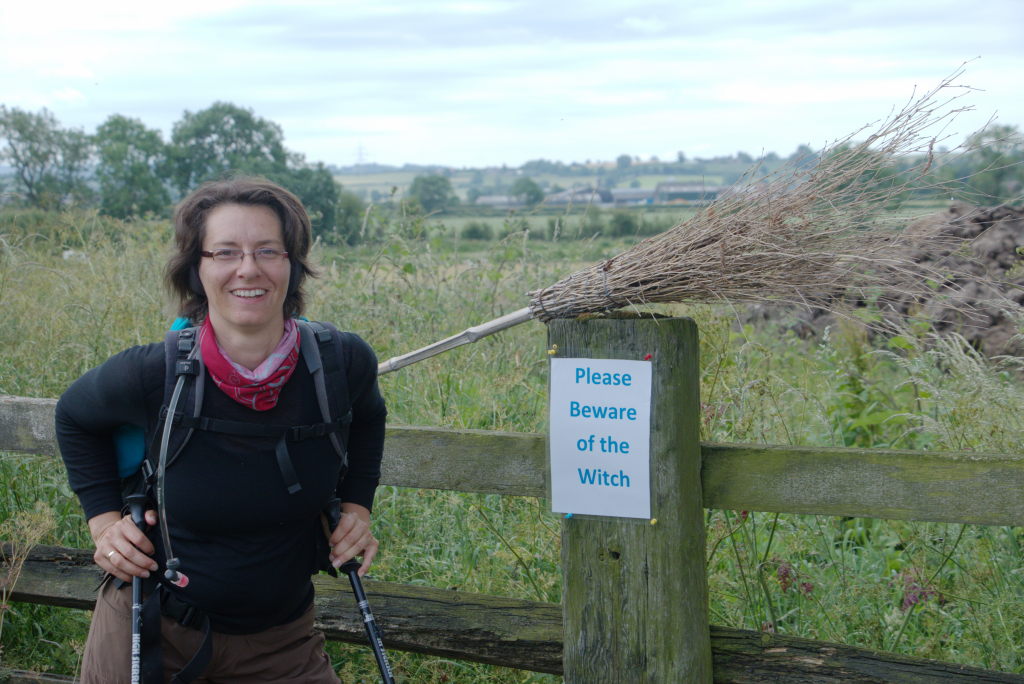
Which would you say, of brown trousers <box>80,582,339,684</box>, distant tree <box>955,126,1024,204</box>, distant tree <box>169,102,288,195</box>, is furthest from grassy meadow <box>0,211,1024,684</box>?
distant tree <box>169,102,288,195</box>

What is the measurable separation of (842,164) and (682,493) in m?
1.10

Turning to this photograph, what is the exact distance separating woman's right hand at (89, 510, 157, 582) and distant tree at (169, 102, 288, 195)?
11.7m

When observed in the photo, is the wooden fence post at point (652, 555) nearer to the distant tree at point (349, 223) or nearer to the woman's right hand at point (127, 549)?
the woman's right hand at point (127, 549)

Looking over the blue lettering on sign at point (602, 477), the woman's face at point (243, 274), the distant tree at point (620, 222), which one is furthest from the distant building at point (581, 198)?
the woman's face at point (243, 274)

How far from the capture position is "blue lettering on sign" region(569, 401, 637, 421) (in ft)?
8.52

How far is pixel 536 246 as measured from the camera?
6.43 meters

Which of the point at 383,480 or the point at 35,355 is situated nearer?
the point at 383,480

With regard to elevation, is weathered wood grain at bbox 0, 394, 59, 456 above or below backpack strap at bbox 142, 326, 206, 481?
below

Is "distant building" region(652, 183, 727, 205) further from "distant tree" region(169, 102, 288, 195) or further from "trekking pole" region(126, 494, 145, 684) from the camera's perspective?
"distant tree" region(169, 102, 288, 195)

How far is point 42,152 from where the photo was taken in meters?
17.9

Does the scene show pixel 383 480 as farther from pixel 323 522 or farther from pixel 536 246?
pixel 536 246

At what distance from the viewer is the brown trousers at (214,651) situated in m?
2.39

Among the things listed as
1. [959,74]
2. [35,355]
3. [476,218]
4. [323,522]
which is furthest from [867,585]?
[476,218]

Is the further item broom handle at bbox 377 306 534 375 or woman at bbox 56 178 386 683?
broom handle at bbox 377 306 534 375
